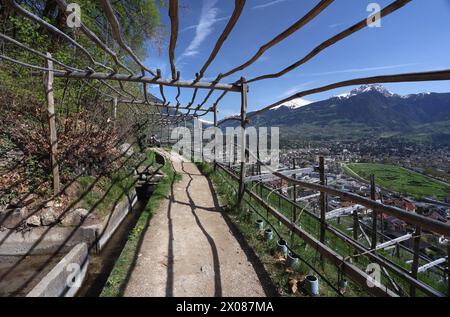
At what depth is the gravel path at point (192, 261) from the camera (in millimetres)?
2578

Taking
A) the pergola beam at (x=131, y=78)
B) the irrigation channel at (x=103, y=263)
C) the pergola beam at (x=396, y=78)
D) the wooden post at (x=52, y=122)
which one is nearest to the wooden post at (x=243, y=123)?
the pergola beam at (x=131, y=78)

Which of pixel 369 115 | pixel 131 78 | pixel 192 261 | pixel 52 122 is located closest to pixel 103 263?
pixel 192 261

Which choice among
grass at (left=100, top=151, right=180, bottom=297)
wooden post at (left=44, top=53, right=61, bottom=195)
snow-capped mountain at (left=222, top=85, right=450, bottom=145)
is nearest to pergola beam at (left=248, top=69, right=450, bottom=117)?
grass at (left=100, top=151, right=180, bottom=297)

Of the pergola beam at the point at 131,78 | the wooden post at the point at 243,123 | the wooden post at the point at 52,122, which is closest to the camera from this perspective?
the pergola beam at the point at 131,78

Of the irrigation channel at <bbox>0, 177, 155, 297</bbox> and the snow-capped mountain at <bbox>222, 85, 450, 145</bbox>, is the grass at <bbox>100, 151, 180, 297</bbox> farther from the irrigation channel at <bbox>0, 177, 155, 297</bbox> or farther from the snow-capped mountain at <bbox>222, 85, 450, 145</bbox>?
the snow-capped mountain at <bbox>222, 85, 450, 145</bbox>

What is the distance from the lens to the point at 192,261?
3.18 m

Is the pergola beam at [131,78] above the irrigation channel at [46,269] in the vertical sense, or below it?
above

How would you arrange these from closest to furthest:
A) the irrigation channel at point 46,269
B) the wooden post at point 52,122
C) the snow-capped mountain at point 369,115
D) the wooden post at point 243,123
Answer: the irrigation channel at point 46,269 → the wooden post at point 52,122 → the wooden post at point 243,123 → the snow-capped mountain at point 369,115

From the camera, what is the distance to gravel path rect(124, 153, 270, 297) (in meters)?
2.58

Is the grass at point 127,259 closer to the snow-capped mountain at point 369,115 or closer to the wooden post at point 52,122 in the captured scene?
the wooden post at point 52,122

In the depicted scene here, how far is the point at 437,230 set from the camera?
139cm
